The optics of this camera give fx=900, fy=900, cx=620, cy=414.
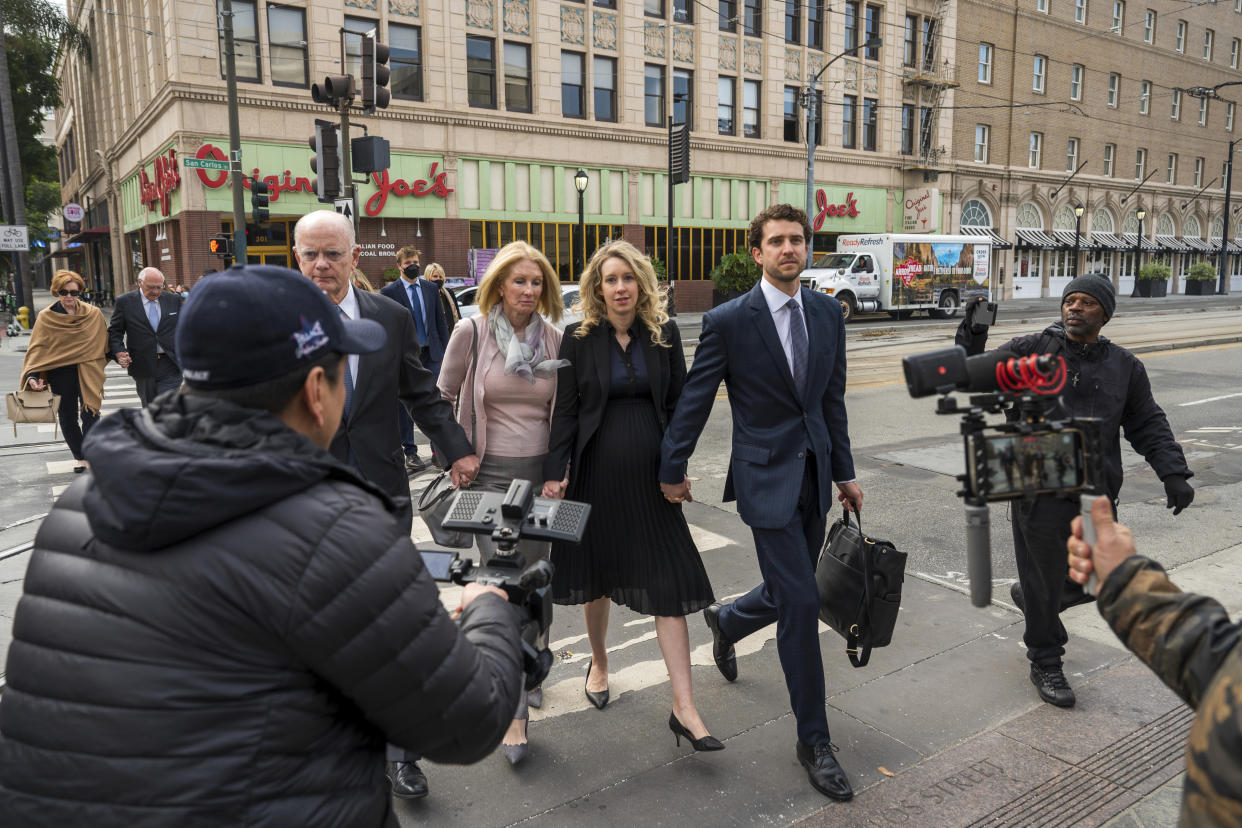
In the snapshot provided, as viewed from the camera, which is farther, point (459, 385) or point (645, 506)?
point (459, 385)

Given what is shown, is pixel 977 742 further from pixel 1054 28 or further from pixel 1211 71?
pixel 1211 71

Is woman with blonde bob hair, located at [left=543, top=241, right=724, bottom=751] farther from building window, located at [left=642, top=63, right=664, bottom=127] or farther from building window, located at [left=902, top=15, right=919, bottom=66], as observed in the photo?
building window, located at [left=902, top=15, right=919, bottom=66]

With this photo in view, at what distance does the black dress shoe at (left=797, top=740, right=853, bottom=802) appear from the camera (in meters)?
3.13

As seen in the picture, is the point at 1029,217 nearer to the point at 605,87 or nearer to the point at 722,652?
the point at 605,87

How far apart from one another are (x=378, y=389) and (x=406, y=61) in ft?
83.8

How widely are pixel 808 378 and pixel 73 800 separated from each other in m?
2.74

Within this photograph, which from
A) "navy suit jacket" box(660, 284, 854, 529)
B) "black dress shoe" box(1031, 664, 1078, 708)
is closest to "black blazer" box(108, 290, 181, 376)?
"navy suit jacket" box(660, 284, 854, 529)

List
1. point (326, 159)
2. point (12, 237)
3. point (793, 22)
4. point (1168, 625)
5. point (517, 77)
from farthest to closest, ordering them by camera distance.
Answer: point (793, 22) < point (517, 77) < point (12, 237) < point (326, 159) < point (1168, 625)

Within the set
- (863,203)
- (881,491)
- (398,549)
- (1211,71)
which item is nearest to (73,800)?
(398,549)

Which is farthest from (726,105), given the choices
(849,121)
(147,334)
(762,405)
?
(762,405)

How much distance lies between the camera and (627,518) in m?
3.71

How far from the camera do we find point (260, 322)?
146 centimetres

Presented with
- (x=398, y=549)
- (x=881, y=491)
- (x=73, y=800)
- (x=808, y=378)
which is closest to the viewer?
(x=73, y=800)

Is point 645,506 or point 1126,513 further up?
point 645,506
